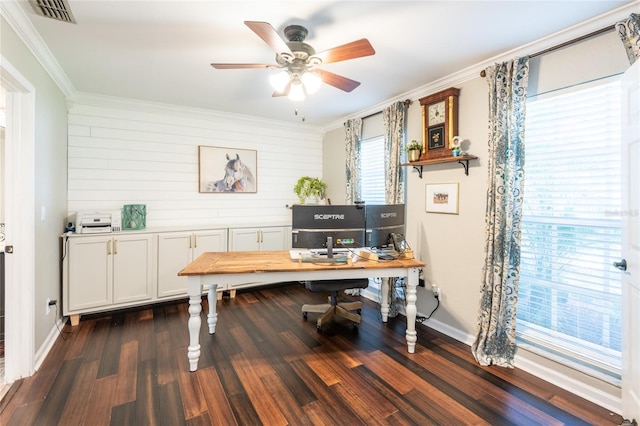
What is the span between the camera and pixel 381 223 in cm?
269

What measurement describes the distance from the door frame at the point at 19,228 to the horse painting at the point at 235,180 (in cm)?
212

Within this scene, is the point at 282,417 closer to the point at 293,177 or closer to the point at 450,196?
the point at 450,196

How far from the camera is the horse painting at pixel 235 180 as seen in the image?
4.27 m

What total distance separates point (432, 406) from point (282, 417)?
0.98m

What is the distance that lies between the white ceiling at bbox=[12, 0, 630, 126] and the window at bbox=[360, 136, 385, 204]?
0.89m

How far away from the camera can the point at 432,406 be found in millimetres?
1913

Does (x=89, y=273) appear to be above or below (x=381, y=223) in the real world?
below

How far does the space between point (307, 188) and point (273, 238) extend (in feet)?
3.13

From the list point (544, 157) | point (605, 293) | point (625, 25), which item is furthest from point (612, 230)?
point (625, 25)

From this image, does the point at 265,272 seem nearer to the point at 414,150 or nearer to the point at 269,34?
the point at 269,34

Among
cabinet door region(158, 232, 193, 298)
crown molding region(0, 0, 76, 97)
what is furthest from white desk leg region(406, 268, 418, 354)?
crown molding region(0, 0, 76, 97)

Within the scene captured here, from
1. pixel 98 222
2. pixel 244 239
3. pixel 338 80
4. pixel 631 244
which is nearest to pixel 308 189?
pixel 244 239

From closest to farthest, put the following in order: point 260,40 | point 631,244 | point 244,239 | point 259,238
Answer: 1. point 631,244
2. point 260,40
3. point 244,239
4. point 259,238

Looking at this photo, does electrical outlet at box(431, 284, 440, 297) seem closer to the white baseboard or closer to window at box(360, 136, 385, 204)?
window at box(360, 136, 385, 204)
